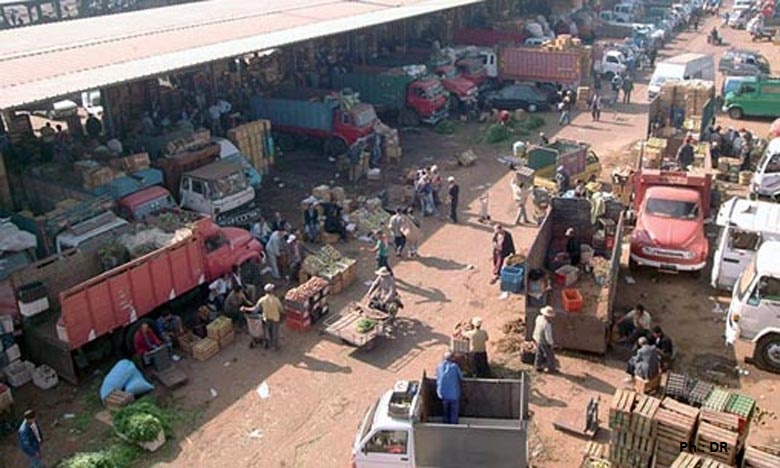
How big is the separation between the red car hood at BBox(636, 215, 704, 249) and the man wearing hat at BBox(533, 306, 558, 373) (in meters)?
4.83

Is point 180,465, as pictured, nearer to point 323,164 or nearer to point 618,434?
point 618,434

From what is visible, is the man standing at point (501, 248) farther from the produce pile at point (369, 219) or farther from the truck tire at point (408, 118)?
the truck tire at point (408, 118)

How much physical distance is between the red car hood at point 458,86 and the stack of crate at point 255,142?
10.7 m

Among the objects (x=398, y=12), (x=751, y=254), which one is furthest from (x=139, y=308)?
(x=398, y=12)

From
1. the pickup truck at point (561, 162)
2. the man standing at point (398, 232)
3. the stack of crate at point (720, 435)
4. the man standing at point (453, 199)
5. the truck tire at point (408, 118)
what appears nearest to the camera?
the stack of crate at point (720, 435)

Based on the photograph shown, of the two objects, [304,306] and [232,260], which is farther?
[232,260]

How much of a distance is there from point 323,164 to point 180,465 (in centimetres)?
1733

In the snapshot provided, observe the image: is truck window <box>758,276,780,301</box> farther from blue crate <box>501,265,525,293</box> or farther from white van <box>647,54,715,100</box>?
white van <box>647,54,715,100</box>

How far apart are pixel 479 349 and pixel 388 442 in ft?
12.4

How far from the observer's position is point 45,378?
15188 mm

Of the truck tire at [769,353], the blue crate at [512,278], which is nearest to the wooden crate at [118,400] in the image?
the blue crate at [512,278]

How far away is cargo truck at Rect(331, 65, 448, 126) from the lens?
32.7 metres

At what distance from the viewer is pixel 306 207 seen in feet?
72.7

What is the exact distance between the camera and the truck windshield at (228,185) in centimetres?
2220
